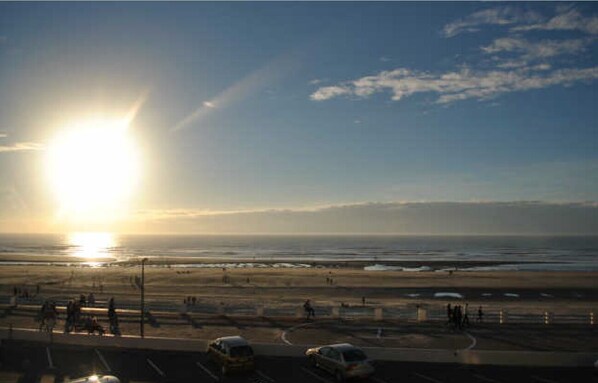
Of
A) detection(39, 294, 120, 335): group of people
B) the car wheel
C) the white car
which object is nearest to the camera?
the white car

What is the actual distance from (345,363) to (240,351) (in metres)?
4.28

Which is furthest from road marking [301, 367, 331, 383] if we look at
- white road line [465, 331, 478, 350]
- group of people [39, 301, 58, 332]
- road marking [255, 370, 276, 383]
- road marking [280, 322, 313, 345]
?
group of people [39, 301, 58, 332]

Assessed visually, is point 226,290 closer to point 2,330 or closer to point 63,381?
point 2,330

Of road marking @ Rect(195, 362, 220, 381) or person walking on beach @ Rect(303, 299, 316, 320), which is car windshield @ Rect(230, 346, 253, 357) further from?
person walking on beach @ Rect(303, 299, 316, 320)

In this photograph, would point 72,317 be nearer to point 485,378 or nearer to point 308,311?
point 308,311

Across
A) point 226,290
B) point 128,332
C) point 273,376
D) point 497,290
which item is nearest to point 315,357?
point 273,376

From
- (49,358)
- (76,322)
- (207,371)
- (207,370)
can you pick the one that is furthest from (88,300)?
(207,371)

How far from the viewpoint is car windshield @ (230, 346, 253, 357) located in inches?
802

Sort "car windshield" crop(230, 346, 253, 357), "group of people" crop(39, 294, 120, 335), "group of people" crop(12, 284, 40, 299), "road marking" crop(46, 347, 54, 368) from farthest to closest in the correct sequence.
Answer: "group of people" crop(12, 284, 40, 299), "group of people" crop(39, 294, 120, 335), "road marking" crop(46, 347, 54, 368), "car windshield" crop(230, 346, 253, 357)

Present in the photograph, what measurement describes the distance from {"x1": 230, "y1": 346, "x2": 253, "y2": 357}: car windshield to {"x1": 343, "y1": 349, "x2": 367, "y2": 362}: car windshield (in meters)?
3.94

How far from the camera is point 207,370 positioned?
70.3 feet

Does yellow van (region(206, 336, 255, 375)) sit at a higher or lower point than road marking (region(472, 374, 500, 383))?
higher

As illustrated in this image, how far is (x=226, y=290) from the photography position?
205 ft

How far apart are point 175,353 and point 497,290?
4993 cm
